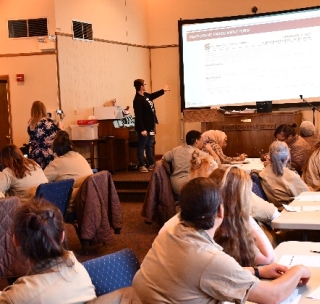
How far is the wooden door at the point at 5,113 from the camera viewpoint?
892 cm

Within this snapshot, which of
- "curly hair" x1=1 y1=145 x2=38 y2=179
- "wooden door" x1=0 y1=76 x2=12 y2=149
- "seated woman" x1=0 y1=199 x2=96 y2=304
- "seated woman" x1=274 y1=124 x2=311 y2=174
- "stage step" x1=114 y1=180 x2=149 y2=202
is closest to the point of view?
"seated woman" x1=0 y1=199 x2=96 y2=304

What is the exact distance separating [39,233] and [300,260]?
4.39 ft

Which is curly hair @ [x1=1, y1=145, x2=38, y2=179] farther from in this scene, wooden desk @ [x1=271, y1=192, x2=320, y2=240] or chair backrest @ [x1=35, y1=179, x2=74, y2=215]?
wooden desk @ [x1=271, y1=192, x2=320, y2=240]

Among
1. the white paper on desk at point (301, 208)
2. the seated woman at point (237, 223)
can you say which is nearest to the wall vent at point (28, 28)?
the white paper on desk at point (301, 208)

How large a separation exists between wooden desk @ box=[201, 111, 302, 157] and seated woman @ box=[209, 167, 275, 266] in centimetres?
686

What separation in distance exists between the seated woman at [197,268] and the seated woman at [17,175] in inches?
119

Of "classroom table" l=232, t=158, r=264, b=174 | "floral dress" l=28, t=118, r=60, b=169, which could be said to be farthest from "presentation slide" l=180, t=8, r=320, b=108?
"floral dress" l=28, t=118, r=60, b=169

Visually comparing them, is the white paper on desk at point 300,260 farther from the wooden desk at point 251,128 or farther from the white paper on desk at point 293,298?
the wooden desk at point 251,128

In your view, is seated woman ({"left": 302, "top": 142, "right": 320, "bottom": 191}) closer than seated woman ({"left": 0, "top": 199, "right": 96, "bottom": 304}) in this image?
No

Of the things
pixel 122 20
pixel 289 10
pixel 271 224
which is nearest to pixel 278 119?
pixel 289 10

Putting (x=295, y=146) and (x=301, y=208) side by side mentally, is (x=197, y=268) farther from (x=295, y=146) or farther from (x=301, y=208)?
(x=295, y=146)

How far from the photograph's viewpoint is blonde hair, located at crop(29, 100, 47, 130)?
675 centimetres

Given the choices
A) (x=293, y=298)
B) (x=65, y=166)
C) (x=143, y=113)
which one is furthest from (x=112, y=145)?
(x=293, y=298)

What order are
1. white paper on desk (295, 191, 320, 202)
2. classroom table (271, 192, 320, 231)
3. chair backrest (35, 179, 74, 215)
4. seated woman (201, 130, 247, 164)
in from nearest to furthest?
classroom table (271, 192, 320, 231) → white paper on desk (295, 191, 320, 202) → chair backrest (35, 179, 74, 215) → seated woman (201, 130, 247, 164)
